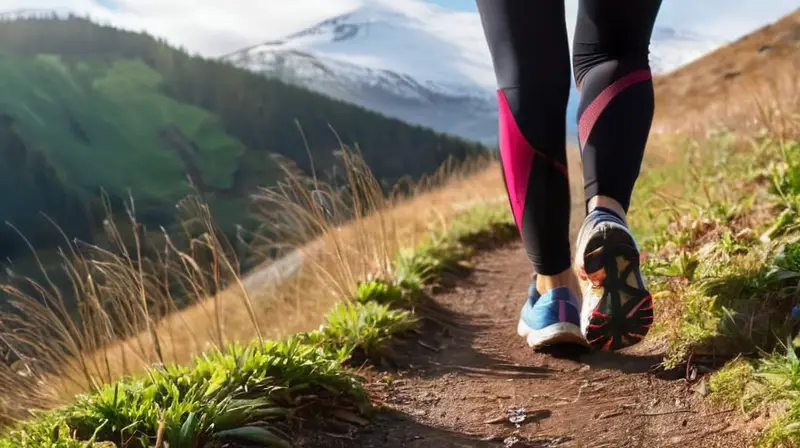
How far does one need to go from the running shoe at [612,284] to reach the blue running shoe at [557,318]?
10.3 inches

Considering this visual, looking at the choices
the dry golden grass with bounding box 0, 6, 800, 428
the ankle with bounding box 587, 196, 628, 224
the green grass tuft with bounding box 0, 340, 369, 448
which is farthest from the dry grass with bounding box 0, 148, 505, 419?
the ankle with bounding box 587, 196, 628, 224

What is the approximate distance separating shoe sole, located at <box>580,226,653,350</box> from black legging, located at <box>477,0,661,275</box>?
18 cm

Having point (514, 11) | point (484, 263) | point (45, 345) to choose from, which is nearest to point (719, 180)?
point (484, 263)

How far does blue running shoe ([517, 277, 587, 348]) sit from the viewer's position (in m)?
1.53

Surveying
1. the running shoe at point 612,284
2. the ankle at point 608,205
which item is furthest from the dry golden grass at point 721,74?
the running shoe at point 612,284

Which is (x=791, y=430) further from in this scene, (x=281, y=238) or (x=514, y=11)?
(x=281, y=238)

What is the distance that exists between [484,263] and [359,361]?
2013 millimetres

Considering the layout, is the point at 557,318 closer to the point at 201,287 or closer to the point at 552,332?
the point at 552,332

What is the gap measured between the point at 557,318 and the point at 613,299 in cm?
33

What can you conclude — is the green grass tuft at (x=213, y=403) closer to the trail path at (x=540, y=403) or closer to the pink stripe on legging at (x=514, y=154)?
the trail path at (x=540, y=403)

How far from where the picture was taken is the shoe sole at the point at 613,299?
1195 millimetres

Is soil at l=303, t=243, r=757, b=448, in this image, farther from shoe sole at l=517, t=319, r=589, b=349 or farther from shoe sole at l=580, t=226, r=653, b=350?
shoe sole at l=580, t=226, r=653, b=350

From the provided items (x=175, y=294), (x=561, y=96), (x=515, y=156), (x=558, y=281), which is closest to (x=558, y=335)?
(x=558, y=281)

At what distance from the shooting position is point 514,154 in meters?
1.45
